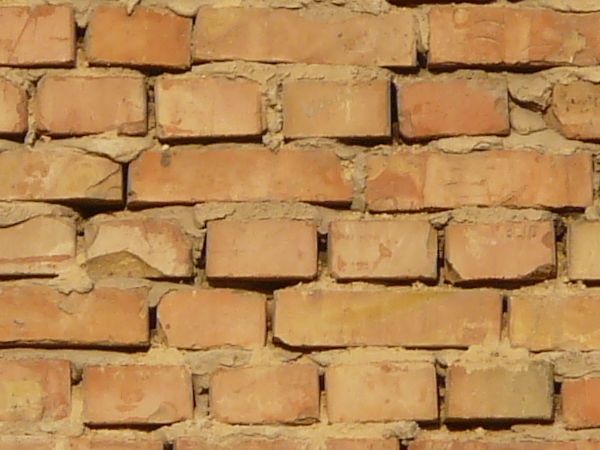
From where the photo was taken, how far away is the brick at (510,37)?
1311mm

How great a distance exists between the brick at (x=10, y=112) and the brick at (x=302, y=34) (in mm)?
210

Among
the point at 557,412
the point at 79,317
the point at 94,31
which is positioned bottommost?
the point at 557,412

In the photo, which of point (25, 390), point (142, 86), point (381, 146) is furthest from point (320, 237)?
point (25, 390)

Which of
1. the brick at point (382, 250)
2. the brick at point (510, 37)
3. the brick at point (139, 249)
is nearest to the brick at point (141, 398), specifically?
the brick at point (139, 249)

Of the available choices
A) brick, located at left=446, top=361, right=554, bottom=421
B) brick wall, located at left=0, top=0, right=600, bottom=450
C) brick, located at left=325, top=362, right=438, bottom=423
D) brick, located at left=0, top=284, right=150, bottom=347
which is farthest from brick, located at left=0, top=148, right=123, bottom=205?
brick, located at left=446, top=361, right=554, bottom=421

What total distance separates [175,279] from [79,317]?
0.38 ft

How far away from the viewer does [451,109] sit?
1.30 meters

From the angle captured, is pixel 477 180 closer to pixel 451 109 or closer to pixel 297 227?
pixel 451 109

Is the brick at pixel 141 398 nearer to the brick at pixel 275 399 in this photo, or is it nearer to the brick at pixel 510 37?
the brick at pixel 275 399

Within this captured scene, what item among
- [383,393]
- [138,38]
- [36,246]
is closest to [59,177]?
[36,246]

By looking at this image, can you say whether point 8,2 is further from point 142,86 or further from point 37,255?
point 37,255

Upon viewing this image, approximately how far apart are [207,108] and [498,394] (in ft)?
1.50

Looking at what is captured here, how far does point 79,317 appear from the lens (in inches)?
50.4

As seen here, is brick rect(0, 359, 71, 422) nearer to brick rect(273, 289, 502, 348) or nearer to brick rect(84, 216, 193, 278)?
brick rect(84, 216, 193, 278)
